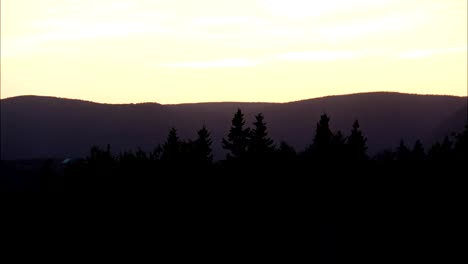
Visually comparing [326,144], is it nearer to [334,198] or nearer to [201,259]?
[334,198]

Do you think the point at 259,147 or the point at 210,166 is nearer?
the point at 210,166

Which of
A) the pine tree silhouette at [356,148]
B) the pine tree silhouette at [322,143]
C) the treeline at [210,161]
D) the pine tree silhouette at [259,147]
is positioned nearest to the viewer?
the treeline at [210,161]

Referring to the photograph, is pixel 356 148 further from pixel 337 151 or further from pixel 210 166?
pixel 210 166

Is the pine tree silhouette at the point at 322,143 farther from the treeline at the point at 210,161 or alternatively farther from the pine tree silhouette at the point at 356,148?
the pine tree silhouette at the point at 356,148

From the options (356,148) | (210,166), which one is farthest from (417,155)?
(210,166)

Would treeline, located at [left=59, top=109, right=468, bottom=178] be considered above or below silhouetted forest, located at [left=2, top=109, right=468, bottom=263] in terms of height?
above

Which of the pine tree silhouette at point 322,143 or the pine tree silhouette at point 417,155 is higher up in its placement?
the pine tree silhouette at point 322,143

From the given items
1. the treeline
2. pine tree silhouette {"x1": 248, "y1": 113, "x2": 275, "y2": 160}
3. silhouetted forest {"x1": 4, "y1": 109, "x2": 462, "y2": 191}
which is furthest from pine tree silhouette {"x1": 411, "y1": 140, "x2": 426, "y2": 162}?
pine tree silhouette {"x1": 248, "y1": 113, "x2": 275, "y2": 160}

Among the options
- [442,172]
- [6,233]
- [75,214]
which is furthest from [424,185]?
[6,233]

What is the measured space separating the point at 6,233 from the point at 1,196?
16.4 feet

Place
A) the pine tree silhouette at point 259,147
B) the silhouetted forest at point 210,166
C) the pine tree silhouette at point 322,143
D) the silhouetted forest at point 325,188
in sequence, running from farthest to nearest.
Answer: the pine tree silhouette at point 322,143
the pine tree silhouette at point 259,147
the silhouetted forest at point 210,166
the silhouetted forest at point 325,188

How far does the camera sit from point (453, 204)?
40.7 m

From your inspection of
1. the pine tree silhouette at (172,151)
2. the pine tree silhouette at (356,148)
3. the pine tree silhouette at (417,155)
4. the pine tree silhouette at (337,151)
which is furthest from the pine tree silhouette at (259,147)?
the pine tree silhouette at (417,155)

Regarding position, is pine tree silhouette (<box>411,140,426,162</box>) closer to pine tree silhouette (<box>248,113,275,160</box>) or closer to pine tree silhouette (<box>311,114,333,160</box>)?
pine tree silhouette (<box>311,114,333,160</box>)
